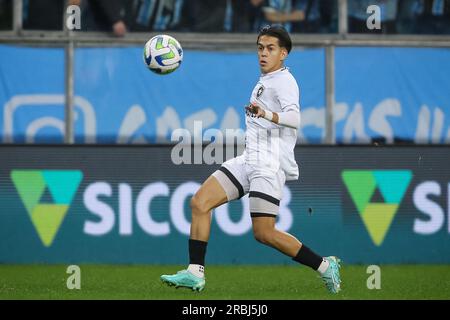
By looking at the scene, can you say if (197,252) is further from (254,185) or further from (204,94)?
(204,94)

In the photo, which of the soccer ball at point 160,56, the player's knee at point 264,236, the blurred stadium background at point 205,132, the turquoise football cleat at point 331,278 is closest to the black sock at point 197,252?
the player's knee at point 264,236

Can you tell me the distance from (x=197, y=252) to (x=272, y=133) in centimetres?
123

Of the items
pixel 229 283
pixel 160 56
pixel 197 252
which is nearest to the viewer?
pixel 197 252

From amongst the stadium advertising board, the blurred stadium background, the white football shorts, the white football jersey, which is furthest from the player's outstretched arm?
the stadium advertising board

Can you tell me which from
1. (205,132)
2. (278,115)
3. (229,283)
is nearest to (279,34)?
(278,115)

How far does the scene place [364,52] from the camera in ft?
49.9

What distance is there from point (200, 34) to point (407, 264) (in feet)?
13.1

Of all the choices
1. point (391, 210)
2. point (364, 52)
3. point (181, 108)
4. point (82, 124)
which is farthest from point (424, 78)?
point (82, 124)

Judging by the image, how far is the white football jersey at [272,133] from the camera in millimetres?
10005

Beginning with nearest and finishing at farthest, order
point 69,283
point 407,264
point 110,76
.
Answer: point 69,283 < point 407,264 < point 110,76

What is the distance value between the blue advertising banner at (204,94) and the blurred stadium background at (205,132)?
16 millimetres

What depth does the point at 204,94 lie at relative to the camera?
15070mm

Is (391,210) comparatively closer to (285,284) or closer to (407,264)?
(407,264)

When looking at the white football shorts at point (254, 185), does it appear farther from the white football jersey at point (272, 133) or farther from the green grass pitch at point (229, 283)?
the green grass pitch at point (229, 283)
